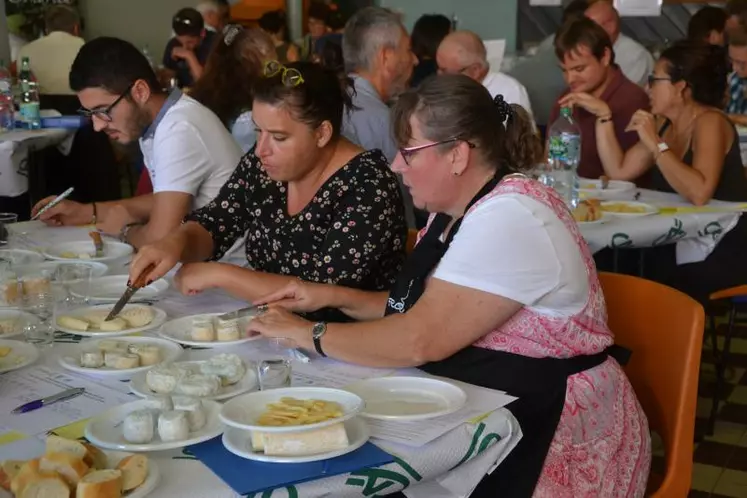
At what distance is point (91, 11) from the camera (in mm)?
9031

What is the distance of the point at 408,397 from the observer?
1.51 m

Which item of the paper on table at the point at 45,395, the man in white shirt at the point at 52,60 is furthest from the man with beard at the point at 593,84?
the man in white shirt at the point at 52,60

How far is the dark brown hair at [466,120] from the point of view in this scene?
5.77 ft

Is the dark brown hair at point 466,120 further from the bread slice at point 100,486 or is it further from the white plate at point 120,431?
the bread slice at point 100,486

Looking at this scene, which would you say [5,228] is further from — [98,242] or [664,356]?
[664,356]

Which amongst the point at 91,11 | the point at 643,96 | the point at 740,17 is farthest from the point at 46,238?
the point at 91,11

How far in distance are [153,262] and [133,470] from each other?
1035 mm

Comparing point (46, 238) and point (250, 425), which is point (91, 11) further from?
point (250, 425)

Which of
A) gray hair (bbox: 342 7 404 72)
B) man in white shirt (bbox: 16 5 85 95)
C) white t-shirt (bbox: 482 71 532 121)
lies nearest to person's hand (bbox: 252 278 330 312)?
gray hair (bbox: 342 7 404 72)

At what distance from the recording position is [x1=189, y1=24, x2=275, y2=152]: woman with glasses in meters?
3.56

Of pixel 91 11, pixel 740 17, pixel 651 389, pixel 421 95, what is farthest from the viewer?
pixel 91 11

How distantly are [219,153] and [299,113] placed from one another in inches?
26.4

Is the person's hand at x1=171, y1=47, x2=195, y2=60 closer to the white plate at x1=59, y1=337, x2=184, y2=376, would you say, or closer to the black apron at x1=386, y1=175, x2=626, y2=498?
the white plate at x1=59, y1=337, x2=184, y2=376

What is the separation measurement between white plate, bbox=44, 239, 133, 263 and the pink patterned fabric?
1294 millimetres
